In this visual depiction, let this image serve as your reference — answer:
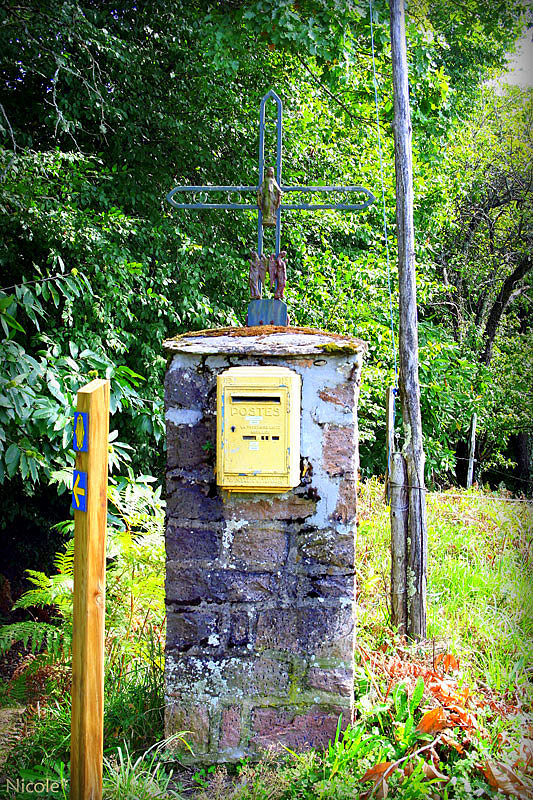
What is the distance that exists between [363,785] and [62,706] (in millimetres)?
1395

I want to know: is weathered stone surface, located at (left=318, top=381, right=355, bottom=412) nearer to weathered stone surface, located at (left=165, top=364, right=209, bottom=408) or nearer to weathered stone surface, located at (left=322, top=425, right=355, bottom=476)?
weathered stone surface, located at (left=322, top=425, right=355, bottom=476)

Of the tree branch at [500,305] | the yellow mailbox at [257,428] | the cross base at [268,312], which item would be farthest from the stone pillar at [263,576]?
the tree branch at [500,305]

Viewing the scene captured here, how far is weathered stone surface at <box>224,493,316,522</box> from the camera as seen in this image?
101 inches

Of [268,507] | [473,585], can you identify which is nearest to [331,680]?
[268,507]

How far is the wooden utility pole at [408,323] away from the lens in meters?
3.46

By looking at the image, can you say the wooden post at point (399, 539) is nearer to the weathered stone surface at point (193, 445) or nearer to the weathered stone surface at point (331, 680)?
the weathered stone surface at point (331, 680)

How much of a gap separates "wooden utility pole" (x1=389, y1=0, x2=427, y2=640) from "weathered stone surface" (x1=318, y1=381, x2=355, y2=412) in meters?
1.08

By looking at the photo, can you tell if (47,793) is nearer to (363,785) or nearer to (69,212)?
(363,785)

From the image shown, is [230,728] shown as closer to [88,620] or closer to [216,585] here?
[216,585]

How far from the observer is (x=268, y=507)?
2574mm

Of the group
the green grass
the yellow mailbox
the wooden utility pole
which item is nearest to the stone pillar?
the yellow mailbox

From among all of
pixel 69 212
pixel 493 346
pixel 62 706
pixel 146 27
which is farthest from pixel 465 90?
pixel 62 706

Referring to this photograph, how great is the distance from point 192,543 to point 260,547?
267 mm

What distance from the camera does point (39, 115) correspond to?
5.89 m
